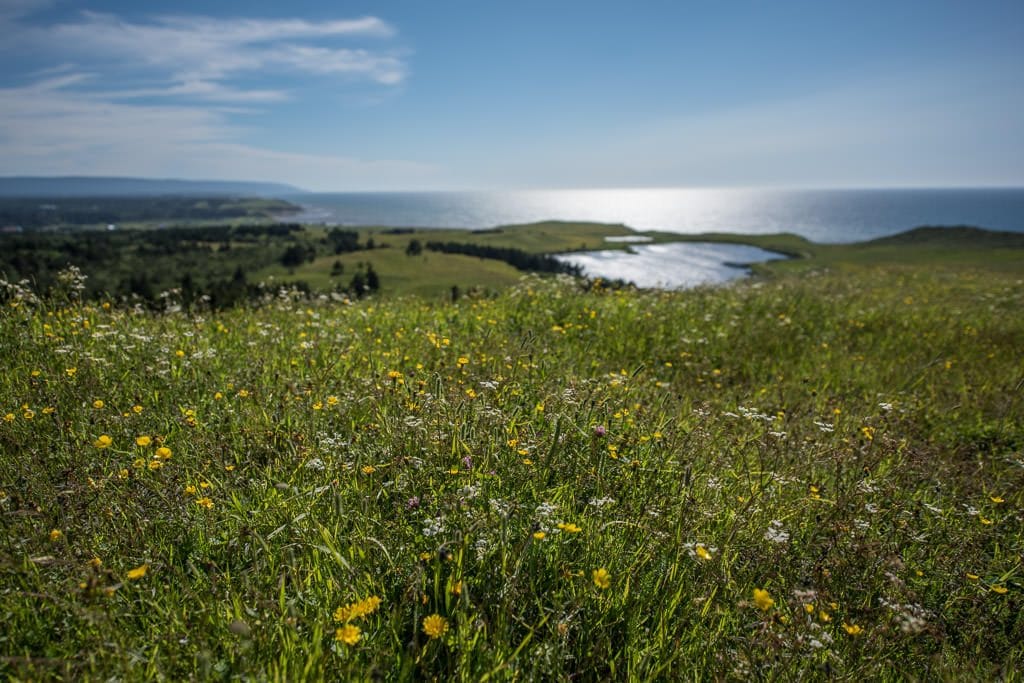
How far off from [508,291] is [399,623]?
9004 millimetres

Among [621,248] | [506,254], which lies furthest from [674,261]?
[506,254]

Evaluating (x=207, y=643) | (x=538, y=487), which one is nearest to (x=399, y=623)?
(x=207, y=643)

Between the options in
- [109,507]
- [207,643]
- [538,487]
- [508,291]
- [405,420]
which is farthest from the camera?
[508,291]

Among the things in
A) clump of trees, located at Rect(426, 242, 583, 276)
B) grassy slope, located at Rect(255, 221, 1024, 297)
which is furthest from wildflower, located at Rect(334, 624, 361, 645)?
clump of trees, located at Rect(426, 242, 583, 276)

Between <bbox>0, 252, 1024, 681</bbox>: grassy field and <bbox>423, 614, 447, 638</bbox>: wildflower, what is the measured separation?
0.11 feet

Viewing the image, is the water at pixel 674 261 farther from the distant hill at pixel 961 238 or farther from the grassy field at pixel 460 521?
the grassy field at pixel 460 521

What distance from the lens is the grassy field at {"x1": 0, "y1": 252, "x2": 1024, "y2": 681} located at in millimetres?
2420

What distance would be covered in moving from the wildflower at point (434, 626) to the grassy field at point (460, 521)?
32mm

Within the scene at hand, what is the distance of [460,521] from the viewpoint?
2848mm

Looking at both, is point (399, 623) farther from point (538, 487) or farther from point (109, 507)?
point (109, 507)

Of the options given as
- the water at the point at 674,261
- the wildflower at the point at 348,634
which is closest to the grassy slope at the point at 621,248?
the water at the point at 674,261

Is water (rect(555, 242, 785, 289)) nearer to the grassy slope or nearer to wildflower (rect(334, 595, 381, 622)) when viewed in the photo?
Answer: the grassy slope

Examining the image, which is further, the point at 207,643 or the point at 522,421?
the point at 522,421

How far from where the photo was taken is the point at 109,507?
314 centimetres
